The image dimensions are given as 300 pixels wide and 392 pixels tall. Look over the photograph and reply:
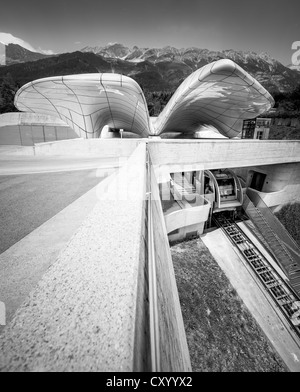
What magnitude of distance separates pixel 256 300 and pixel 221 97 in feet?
46.2

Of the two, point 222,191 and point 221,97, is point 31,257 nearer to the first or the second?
point 222,191

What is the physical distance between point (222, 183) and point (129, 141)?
26.3 ft

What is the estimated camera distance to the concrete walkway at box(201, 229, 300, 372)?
264 inches

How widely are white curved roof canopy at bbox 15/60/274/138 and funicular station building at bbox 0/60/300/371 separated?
0.28 feet

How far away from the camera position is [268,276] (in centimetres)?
943

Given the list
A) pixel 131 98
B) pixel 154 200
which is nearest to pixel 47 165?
pixel 154 200

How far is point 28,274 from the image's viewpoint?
2.13m

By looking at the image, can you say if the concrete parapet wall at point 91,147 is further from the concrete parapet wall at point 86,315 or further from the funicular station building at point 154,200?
the concrete parapet wall at point 86,315

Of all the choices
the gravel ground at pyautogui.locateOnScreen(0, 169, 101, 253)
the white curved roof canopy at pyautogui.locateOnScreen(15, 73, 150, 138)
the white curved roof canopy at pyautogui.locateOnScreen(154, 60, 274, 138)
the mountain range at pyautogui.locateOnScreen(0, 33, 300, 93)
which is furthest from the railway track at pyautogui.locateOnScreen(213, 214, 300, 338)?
the mountain range at pyautogui.locateOnScreen(0, 33, 300, 93)

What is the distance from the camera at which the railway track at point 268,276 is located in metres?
7.84

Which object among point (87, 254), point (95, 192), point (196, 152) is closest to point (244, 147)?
point (196, 152)

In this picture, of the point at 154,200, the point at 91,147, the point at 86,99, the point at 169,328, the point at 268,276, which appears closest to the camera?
the point at 169,328

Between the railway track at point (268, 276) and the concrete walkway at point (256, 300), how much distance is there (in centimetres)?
29

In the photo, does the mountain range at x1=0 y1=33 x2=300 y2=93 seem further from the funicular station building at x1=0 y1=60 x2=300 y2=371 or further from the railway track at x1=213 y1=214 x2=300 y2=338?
the railway track at x1=213 y1=214 x2=300 y2=338
